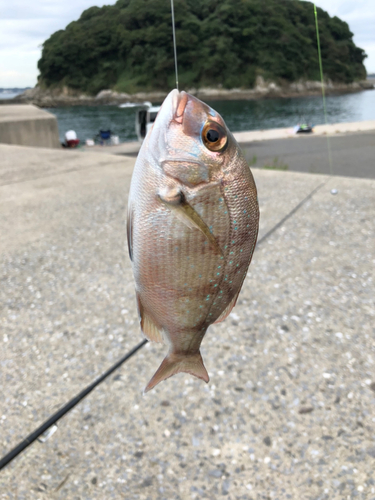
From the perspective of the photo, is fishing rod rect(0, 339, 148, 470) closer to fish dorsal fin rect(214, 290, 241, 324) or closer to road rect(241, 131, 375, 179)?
fish dorsal fin rect(214, 290, 241, 324)

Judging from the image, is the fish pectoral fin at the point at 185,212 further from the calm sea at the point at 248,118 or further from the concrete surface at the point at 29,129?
the calm sea at the point at 248,118

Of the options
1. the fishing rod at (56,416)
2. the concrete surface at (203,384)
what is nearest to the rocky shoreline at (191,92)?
the concrete surface at (203,384)

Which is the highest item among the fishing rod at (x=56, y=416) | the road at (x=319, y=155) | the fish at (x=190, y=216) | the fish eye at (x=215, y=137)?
the fish eye at (x=215, y=137)

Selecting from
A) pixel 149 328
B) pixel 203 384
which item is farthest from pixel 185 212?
pixel 203 384

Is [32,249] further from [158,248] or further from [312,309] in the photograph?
[158,248]

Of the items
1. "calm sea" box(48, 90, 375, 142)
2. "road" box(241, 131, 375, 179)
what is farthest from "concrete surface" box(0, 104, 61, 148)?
"calm sea" box(48, 90, 375, 142)

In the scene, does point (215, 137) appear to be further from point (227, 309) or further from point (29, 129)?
point (29, 129)
